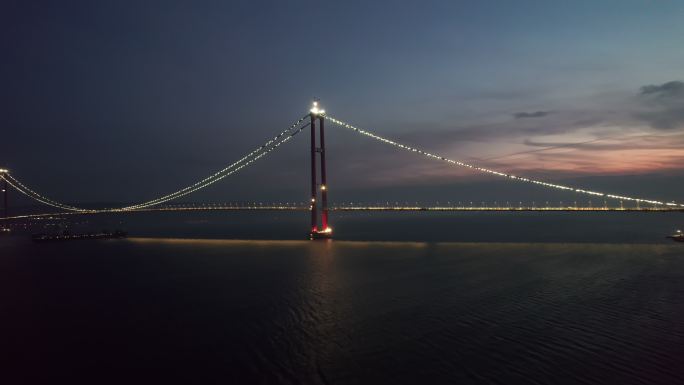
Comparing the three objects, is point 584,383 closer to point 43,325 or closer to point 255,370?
point 255,370

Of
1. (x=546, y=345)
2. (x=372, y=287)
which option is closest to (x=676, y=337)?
(x=546, y=345)

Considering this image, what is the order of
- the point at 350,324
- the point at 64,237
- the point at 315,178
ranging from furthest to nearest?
the point at 64,237
the point at 315,178
the point at 350,324

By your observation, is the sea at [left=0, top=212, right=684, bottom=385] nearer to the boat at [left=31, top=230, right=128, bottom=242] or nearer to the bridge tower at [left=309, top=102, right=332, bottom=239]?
the bridge tower at [left=309, top=102, right=332, bottom=239]

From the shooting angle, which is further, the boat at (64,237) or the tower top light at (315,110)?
the boat at (64,237)

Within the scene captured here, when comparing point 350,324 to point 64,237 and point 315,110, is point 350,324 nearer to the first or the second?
point 315,110

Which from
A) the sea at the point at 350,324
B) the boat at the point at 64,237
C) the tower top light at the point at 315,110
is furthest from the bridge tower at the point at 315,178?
the boat at the point at 64,237

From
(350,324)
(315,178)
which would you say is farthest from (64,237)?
(350,324)

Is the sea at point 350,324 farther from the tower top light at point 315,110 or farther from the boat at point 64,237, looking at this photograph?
the boat at point 64,237

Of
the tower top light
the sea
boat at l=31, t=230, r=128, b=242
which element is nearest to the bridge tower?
the tower top light

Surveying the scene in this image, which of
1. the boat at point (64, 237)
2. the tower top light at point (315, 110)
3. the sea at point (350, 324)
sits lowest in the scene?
the sea at point (350, 324)

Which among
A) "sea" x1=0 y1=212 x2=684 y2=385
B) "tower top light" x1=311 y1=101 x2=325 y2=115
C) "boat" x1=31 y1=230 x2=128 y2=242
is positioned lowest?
"sea" x1=0 y1=212 x2=684 y2=385

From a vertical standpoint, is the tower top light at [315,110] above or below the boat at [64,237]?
above
